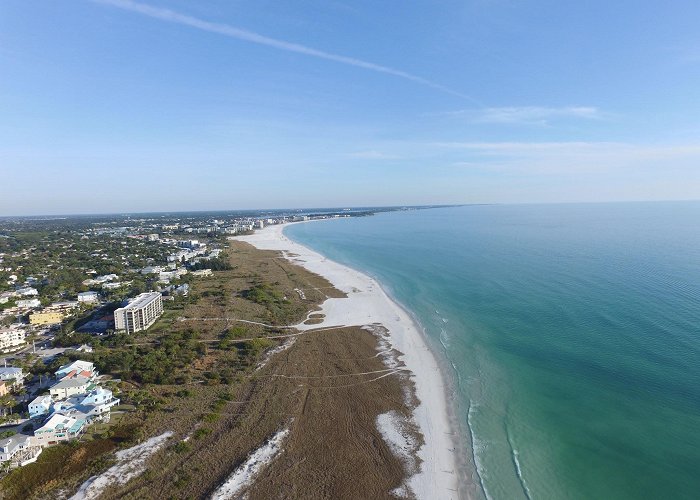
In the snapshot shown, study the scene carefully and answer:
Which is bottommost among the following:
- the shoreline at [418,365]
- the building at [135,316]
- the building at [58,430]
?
the shoreline at [418,365]

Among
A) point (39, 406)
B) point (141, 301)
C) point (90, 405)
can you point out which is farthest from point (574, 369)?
point (141, 301)

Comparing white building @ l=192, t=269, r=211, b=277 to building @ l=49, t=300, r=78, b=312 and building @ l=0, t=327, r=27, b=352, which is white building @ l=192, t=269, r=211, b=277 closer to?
building @ l=49, t=300, r=78, b=312

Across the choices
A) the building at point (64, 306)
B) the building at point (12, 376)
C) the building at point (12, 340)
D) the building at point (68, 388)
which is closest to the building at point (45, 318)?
the building at point (64, 306)

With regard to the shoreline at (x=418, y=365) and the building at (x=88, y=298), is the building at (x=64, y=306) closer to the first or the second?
the building at (x=88, y=298)

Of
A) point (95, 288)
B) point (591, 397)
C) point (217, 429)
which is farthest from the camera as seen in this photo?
point (95, 288)

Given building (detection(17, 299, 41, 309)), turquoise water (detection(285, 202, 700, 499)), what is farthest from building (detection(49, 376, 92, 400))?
building (detection(17, 299, 41, 309))

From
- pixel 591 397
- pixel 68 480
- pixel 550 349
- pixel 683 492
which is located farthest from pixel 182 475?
pixel 550 349

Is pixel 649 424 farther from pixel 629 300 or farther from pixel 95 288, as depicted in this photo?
pixel 95 288
